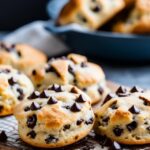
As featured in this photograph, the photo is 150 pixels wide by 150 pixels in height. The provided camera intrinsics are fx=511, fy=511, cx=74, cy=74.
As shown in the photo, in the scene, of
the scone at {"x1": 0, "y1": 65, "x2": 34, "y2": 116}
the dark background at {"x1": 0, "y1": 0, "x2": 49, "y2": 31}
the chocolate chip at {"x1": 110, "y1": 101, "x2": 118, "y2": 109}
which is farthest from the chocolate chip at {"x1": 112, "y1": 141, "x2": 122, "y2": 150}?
the dark background at {"x1": 0, "y1": 0, "x2": 49, "y2": 31}

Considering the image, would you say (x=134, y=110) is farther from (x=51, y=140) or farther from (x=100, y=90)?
(x=100, y=90)

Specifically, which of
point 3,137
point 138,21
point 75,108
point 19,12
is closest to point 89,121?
point 75,108

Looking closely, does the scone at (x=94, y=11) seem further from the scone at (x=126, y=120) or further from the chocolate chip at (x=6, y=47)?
the scone at (x=126, y=120)

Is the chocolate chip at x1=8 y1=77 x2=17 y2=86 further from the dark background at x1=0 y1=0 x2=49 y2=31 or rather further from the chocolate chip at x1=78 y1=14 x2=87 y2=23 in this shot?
the dark background at x1=0 y1=0 x2=49 y2=31

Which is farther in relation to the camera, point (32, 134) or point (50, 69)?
point (50, 69)

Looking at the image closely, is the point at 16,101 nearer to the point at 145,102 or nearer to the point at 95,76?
the point at 95,76

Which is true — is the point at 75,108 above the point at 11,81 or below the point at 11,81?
below

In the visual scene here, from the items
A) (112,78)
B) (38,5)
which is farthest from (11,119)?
(38,5)
